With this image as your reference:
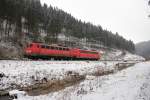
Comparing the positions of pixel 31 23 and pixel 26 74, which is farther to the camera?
pixel 31 23

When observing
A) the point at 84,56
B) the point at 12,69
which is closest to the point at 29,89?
the point at 12,69

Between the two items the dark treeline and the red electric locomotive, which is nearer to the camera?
the red electric locomotive

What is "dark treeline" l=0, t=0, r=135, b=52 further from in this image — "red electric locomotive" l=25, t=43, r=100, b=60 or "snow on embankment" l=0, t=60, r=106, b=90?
"snow on embankment" l=0, t=60, r=106, b=90

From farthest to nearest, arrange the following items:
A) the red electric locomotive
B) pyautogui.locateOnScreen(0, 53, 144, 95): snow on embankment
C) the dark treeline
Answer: the dark treeline < the red electric locomotive < pyautogui.locateOnScreen(0, 53, 144, 95): snow on embankment

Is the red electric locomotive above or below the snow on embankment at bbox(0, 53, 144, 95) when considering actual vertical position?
above

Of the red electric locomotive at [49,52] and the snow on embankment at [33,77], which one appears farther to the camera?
the red electric locomotive at [49,52]

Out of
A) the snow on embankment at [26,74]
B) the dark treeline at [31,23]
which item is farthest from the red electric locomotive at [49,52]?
the dark treeline at [31,23]

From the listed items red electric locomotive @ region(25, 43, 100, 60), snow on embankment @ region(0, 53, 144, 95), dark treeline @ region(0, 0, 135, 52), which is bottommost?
snow on embankment @ region(0, 53, 144, 95)

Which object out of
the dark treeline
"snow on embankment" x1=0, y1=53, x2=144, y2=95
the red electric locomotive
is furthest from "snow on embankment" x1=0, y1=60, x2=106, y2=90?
the dark treeline

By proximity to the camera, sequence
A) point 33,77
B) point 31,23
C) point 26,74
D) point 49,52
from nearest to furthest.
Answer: point 26,74, point 33,77, point 49,52, point 31,23

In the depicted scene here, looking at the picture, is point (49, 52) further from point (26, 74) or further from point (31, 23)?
point (31, 23)

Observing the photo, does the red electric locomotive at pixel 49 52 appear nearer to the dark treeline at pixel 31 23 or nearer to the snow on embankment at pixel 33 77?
the snow on embankment at pixel 33 77

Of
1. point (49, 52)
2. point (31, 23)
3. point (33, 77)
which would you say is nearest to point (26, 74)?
point (33, 77)

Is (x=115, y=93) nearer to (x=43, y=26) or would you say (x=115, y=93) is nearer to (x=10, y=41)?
(x=10, y=41)
